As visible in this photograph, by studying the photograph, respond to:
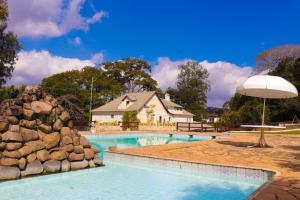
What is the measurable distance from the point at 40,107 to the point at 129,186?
153 inches

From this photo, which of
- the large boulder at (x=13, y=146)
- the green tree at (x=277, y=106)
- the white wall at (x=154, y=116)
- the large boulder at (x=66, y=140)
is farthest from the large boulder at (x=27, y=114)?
the white wall at (x=154, y=116)

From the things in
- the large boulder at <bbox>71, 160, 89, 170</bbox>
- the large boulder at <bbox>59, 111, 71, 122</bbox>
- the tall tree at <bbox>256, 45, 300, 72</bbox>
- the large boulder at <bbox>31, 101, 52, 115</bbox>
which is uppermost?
the tall tree at <bbox>256, 45, 300, 72</bbox>

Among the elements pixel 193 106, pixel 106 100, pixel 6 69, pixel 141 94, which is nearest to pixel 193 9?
pixel 141 94

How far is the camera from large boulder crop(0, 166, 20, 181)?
806cm

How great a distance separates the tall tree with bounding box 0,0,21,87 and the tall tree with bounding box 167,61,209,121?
145 ft

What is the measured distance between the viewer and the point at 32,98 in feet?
31.3

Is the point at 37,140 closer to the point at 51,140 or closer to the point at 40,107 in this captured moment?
the point at 51,140

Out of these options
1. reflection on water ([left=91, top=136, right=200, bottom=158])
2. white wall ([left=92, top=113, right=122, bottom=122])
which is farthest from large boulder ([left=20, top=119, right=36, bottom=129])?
white wall ([left=92, top=113, right=122, bottom=122])

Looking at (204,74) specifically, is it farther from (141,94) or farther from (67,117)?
(67,117)

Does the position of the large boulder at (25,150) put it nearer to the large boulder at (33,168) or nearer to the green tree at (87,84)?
the large boulder at (33,168)

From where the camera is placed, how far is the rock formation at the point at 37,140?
851 centimetres

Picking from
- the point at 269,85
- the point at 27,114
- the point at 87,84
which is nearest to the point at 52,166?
the point at 27,114

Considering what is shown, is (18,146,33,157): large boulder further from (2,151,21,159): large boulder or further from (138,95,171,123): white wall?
(138,95,171,123): white wall

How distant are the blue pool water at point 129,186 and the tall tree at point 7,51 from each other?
20.0 m
